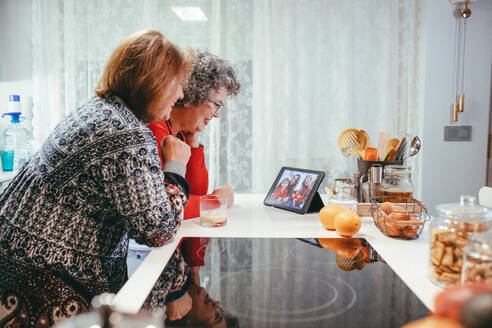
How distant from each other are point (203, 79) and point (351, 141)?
0.72m

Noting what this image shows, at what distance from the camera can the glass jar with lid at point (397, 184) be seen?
4.48 feet

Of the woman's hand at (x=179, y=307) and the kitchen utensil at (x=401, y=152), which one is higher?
the kitchen utensil at (x=401, y=152)

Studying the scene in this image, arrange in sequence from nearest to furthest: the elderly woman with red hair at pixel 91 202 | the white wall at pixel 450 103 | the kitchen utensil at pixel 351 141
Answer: the elderly woman with red hair at pixel 91 202 < the kitchen utensil at pixel 351 141 < the white wall at pixel 450 103

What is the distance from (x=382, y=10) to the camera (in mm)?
2791

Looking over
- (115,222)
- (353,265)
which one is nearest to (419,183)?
(353,265)

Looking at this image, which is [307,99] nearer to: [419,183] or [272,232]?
[419,183]

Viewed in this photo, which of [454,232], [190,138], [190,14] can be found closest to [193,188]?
[190,138]

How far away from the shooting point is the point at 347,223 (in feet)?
3.85

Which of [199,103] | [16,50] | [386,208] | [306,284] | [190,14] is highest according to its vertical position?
[190,14]

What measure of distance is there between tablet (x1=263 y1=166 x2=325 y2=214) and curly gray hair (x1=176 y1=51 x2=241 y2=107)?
47 centimetres

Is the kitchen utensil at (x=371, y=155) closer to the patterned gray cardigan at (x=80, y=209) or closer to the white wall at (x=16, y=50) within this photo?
the patterned gray cardigan at (x=80, y=209)

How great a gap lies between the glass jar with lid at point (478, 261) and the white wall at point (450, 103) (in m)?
2.24

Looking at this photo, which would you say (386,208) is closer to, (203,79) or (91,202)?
(91,202)

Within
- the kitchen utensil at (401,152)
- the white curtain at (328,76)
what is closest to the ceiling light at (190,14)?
the white curtain at (328,76)
